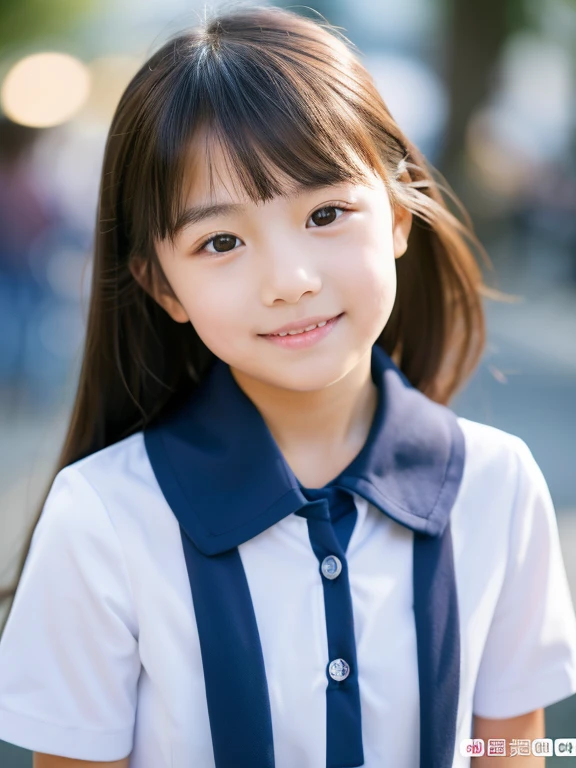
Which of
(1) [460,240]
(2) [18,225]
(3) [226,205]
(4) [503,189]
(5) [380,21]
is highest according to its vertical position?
(5) [380,21]

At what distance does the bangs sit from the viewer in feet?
4.25

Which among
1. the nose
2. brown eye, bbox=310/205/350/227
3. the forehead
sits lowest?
the nose

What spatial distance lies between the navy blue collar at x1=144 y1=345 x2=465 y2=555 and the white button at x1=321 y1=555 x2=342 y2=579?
9 centimetres

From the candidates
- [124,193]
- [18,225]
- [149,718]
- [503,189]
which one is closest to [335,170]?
[124,193]

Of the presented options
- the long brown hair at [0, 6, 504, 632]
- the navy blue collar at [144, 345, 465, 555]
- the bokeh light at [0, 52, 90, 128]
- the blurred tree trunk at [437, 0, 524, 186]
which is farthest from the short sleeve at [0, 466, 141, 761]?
the blurred tree trunk at [437, 0, 524, 186]

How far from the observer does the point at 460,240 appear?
5.77 ft

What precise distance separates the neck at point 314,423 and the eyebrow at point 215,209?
0.98ft

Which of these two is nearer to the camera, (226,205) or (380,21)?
(226,205)

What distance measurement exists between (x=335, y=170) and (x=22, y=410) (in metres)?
4.47

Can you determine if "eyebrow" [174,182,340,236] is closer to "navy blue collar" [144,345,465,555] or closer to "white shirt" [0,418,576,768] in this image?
"navy blue collar" [144,345,465,555]

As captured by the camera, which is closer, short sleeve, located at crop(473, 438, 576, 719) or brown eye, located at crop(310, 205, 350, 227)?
brown eye, located at crop(310, 205, 350, 227)

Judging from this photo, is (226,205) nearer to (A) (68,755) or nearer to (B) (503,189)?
(A) (68,755)

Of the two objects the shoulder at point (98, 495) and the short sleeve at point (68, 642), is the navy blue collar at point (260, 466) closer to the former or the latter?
the shoulder at point (98, 495)

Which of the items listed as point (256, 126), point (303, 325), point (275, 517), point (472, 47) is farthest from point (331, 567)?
point (472, 47)
